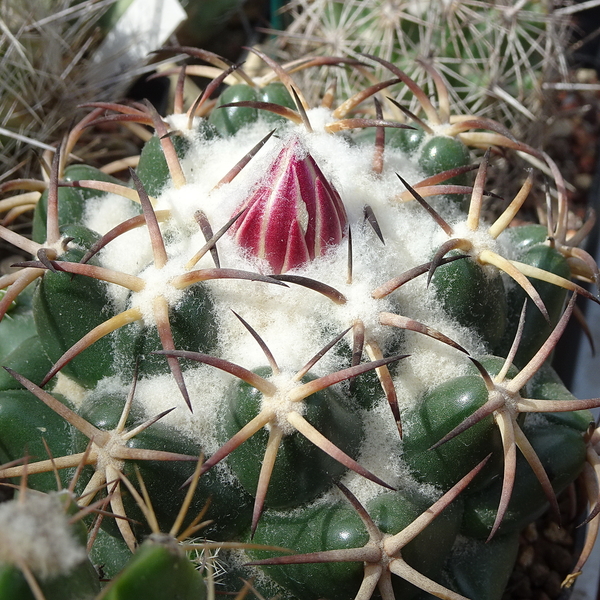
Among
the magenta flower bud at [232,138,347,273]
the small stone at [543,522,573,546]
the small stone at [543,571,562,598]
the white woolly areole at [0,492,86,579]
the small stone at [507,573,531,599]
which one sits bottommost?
the small stone at [543,571,562,598]

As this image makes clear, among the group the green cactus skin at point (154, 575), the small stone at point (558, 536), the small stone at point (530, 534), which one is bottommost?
the small stone at point (558, 536)

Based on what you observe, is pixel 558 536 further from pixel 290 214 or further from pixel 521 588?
pixel 290 214

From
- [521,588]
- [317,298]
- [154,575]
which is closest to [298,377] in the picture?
[317,298]

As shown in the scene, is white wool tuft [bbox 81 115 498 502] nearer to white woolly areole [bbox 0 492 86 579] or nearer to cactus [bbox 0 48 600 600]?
cactus [bbox 0 48 600 600]

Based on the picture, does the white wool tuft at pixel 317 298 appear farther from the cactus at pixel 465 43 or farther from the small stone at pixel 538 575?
the cactus at pixel 465 43

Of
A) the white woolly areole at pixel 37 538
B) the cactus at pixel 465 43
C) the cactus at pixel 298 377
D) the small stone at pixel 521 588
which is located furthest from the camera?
the cactus at pixel 465 43

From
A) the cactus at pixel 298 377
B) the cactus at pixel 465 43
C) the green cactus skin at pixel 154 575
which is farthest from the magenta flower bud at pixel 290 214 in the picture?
the cactus at pixel 465 43

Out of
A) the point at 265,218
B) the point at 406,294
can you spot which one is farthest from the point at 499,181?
the point at 265,218

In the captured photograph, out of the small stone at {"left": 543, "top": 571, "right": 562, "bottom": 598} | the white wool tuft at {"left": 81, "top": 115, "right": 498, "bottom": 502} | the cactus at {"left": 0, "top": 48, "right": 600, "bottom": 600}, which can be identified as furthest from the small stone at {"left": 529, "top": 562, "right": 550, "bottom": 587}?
the white wool tuft at {"left": 81, "top": 115, "right": 498, "bottom": 502}
